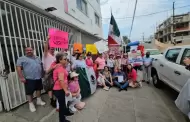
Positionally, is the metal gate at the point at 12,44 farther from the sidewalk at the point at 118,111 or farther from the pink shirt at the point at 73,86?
the pink shirt at the point at 73,86

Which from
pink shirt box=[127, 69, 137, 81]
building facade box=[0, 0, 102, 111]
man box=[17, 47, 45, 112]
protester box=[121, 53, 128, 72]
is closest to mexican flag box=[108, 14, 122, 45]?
protester box=[121, 53, 128, 72]

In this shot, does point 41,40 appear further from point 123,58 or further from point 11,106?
point 123,58

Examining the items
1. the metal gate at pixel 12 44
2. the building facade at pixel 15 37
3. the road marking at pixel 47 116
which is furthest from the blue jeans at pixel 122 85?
the metal gate at pixel 12 44

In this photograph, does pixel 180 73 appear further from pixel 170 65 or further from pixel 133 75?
pixel 133 75

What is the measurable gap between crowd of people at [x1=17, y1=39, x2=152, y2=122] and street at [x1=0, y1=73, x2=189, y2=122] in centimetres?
21

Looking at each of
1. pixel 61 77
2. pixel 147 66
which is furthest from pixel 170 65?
pixel 61 77

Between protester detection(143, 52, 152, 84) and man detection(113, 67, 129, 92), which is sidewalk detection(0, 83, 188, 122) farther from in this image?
protester detection(143, 52, 152, 84)

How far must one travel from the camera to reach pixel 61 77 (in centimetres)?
228

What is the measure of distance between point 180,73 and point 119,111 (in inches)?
66.7

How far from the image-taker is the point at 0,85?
8.91ft

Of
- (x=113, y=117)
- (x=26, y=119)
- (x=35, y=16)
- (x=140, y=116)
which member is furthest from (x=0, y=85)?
(x=140, y=116)

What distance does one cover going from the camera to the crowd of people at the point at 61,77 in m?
2.42

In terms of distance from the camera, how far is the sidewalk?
284cm

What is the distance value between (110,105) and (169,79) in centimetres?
183
